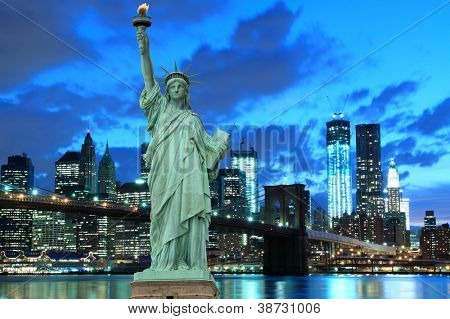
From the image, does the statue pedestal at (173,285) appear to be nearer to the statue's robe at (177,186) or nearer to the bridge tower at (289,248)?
the statue's robe at (177,186)

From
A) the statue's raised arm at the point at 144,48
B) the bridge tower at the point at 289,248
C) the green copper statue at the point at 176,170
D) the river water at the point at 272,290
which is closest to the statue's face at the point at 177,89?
the green copper statue at the point at 176,170

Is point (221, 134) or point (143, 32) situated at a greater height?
point (143, 32)

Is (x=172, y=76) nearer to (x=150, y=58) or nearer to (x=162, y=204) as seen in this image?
(x=150, y=58)

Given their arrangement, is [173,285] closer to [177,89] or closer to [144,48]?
[177,89]
